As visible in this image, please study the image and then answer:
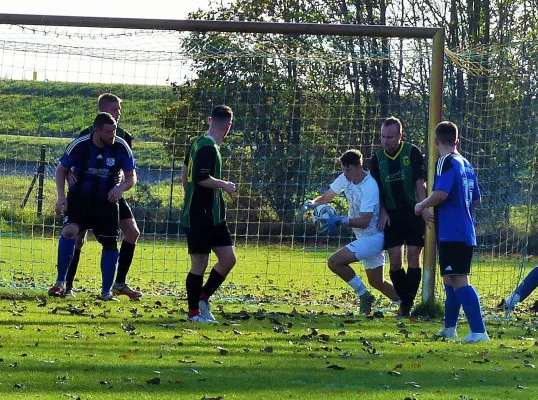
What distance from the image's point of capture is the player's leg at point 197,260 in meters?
10.1

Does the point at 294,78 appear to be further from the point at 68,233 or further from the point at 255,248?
the point at 68,233

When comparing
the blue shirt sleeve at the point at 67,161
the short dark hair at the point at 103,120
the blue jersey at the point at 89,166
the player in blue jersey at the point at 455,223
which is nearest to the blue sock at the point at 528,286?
the player in blue jersey at the point at 455,223

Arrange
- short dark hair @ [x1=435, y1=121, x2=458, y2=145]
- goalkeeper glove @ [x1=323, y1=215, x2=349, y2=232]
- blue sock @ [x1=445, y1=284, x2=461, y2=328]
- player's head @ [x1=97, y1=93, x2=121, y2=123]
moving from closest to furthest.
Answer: short dark hair @ [x1=435, y1=121, x2=458, y2=145]
blue sock @ [x1=445, y1=284, x2=461, y2=328]
goalkeeper glove @ [x1=323, y1=215, x2=349, y2=232]
player's head @ [x1=97, y1=93, x2=121, y2=123]

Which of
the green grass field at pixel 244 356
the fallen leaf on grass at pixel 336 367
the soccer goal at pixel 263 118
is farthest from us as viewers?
the soccer goal at pixel 263 118

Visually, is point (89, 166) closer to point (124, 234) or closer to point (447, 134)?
point (124, 234)

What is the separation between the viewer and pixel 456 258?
374 inches

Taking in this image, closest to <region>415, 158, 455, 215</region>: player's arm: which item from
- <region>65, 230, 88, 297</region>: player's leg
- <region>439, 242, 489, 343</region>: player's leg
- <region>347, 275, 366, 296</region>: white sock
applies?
<region>439, 242, 489, 343</region>: player's leg

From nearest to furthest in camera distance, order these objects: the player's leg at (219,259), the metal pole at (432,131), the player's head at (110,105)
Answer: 1. the player's leg at (219,259)
2. the metal pole at (432,131)
3. the player's head at (110,105)

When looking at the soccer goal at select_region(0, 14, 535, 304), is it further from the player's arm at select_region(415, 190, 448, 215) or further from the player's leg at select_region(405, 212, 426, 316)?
the player's arm at select_region(415, 190, 448, 215)

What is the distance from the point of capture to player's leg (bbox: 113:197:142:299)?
11.9 m

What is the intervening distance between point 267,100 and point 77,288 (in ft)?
11.8

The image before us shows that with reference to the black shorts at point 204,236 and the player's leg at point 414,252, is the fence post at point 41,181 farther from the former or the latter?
the black shorts at point 204,236

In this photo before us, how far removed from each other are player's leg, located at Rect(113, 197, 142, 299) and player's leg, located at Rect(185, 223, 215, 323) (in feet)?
5.82

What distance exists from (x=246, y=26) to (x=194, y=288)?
314 centimetres
